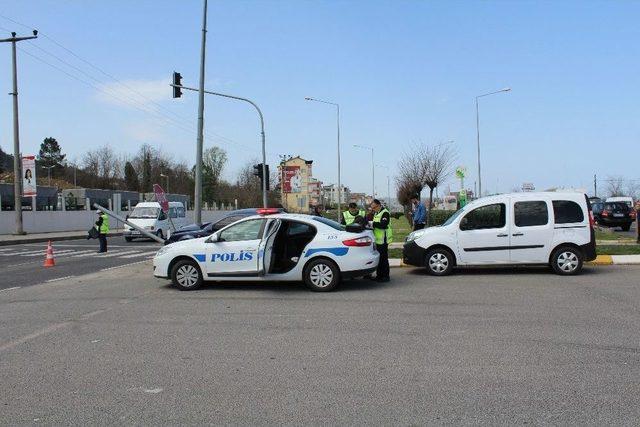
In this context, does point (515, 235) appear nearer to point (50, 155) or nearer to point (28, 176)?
point (28, 176)

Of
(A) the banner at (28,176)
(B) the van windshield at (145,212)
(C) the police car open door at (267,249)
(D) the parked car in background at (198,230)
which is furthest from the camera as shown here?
(A) the banner at (28,176)

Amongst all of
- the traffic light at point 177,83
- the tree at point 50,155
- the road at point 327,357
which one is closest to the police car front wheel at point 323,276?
the road at point 327,357

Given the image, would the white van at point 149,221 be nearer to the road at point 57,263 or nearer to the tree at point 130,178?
the road at point 57,263

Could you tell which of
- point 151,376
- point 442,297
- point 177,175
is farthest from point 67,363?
point 177,175

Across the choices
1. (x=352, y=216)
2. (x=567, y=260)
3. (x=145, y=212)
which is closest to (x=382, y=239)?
(x=352, y=216)

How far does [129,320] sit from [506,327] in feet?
17.3

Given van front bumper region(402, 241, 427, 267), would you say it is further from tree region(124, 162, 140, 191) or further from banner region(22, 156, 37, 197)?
tree region(124, 162, 140, 191)

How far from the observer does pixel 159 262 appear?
36.1ft

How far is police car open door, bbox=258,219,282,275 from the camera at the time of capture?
34.0ft

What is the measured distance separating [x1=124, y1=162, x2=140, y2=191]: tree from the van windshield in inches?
2912

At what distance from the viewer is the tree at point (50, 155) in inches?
4267

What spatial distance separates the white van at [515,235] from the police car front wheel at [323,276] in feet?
9.31

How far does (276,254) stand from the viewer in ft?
35.3

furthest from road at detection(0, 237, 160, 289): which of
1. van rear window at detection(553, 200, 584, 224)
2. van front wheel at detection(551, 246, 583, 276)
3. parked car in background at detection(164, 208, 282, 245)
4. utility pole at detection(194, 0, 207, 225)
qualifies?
van rear window at detection(553, 200, 584, 224)
